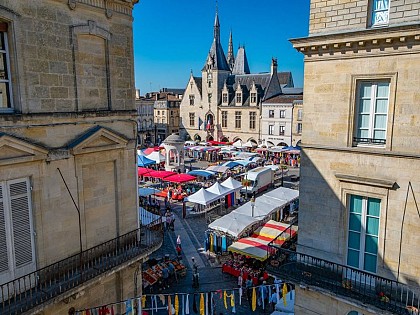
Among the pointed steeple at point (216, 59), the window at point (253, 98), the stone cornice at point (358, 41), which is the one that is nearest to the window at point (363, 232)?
the stone cornice at point (358, 41)

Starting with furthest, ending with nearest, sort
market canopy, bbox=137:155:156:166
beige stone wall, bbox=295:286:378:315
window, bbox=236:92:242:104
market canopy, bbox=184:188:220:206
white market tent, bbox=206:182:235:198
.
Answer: window, bbox=236:92:242:104, market canopy, bbox=137:155:156:166, white market tent, bbox=206:182:235:198, market canopy, bbox=184:188:220:206, beige stone wall, bbox=295:286:378:315

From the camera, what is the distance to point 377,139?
852cm

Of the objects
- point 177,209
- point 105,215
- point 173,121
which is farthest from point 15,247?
point 173,121

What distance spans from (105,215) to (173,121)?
63689 millimetres

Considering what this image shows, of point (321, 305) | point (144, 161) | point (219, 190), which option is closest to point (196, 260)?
point (219, 190)

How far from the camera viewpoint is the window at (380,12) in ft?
26.8

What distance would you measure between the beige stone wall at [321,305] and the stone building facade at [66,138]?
14.7 feet

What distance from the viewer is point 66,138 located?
27.8 ft

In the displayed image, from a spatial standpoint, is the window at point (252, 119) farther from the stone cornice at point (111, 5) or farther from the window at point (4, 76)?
the window at point (4, 76)

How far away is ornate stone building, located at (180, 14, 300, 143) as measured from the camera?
5550 centimetres

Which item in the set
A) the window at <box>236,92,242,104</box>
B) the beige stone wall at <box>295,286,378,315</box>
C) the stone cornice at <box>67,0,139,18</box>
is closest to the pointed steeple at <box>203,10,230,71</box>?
the window at <box>236,92,242,104</box>

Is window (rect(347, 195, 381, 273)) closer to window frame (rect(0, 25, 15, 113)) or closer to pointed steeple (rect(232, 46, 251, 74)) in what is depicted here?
window frame (rect(0, 25, 15, 113))

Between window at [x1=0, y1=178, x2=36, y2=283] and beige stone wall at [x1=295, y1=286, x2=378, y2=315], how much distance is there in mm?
6734

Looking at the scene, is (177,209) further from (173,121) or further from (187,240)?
(173,121)
